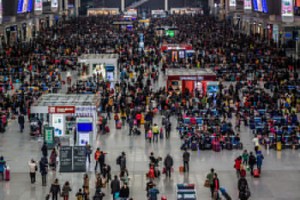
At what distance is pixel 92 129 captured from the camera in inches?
1331

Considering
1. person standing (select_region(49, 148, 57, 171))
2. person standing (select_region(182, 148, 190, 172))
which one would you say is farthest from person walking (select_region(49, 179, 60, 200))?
person standing (select_region(182, 148, 190, 172))

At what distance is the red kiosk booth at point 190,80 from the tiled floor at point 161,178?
885cm

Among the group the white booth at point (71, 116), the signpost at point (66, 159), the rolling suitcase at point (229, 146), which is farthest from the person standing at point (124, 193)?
the rolling suitcase at point (229, 146)

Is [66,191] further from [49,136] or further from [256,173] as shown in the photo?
[49,136]

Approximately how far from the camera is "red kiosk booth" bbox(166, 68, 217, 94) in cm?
4700

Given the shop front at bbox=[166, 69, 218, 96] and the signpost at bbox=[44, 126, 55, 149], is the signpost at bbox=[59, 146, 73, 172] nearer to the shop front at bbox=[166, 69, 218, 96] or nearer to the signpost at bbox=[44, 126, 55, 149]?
the signpost at bbox=[44, 126, 55, 149]

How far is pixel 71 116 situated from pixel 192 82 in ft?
43.4

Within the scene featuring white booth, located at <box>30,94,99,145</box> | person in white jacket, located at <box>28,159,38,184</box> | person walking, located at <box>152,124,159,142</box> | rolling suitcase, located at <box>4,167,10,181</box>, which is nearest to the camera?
person in white jacket, located at <box>28,159,38,184</box>

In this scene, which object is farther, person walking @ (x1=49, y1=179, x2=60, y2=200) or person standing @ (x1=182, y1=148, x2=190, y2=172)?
person standing @ (x1=182, y1=148, x2=190, y2=172)

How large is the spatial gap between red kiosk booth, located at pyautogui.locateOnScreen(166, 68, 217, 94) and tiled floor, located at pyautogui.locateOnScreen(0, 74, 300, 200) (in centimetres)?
885

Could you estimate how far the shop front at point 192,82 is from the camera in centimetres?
4694

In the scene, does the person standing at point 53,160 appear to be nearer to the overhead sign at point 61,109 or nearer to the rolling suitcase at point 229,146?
the overhead sign at point 61,109

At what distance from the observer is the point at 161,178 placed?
29.1 meters

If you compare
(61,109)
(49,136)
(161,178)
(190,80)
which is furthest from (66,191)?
(190,80)
